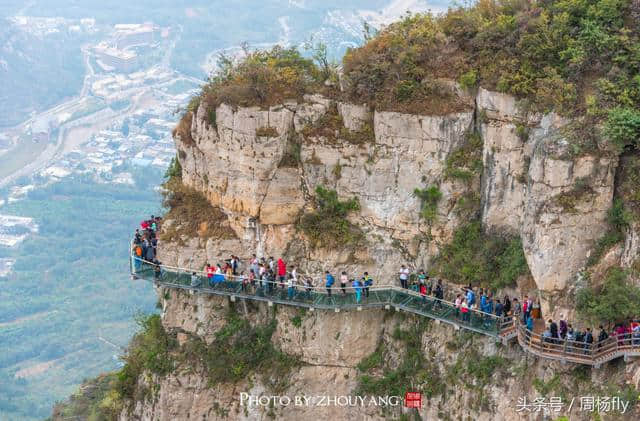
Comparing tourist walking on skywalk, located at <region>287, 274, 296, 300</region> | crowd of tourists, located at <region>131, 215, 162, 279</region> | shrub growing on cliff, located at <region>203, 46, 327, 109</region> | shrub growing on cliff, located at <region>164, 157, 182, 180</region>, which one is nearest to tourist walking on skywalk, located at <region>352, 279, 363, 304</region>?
tourist walking on skywalk, located at <region>287, 274, 296, 300</region>

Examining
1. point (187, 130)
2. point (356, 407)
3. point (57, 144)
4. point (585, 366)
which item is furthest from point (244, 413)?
point (57, 144)

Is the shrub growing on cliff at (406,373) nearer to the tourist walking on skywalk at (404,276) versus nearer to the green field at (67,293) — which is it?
the tourist walking on skywalk at (404,276)

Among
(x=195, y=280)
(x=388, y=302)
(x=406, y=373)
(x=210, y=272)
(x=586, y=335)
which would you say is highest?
(x=210, y=272)

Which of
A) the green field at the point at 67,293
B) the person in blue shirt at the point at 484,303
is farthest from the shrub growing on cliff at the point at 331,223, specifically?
the green field at the point at 67,293

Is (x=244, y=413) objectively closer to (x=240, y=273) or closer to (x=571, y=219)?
(x=240, y=273)

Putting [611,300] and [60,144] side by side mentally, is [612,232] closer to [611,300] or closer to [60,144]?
[611,300]

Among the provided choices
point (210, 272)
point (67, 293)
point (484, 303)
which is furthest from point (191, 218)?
point (67, 293)

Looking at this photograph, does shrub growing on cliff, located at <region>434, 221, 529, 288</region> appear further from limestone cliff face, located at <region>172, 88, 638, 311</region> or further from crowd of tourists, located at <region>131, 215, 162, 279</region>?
crowd of tourists, located at <region>131, 215, 162, 279</region>
